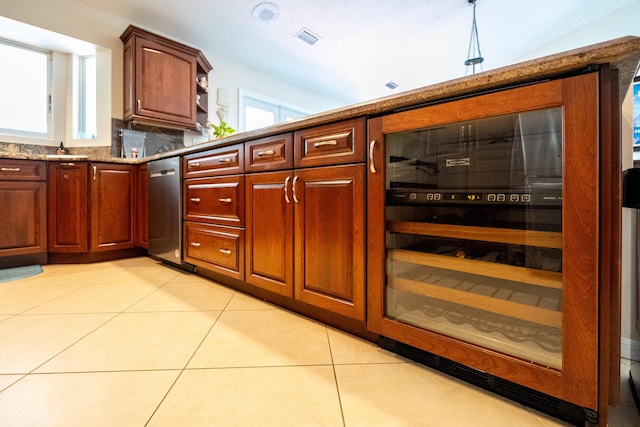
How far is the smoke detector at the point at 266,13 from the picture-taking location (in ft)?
8.60

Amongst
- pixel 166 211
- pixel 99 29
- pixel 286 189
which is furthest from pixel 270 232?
pixel 99 29

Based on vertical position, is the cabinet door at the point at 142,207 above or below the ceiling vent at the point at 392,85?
below

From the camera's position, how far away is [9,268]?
7.14 feet

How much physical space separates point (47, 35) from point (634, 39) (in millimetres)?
3923

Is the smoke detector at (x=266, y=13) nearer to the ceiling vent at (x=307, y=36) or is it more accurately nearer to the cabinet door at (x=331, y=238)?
the ceiling vent at (x=307, y=36)

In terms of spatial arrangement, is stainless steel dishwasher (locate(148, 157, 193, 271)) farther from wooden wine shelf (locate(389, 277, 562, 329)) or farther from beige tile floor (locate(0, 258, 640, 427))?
wooden wine shelf (locate(389, 277, 562, 329))

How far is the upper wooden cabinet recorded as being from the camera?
266 centimetres

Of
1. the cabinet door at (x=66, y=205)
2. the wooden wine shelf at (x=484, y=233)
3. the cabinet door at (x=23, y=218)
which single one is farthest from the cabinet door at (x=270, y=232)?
the cabinet door at (x=23, y=218)

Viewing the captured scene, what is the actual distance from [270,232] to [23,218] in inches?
91.2

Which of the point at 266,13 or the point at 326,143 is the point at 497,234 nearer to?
the point at 326,143

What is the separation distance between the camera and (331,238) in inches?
44.1

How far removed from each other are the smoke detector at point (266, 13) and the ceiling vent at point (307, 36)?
13.8 inches

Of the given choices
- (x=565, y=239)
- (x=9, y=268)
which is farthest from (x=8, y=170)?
(x=565, y=239)

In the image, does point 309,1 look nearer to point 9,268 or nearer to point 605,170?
point 605,170
